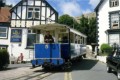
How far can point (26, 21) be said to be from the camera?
36531mm

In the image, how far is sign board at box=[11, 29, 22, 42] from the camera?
35.9 m

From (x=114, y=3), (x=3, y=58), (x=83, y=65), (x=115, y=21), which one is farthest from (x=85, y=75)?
(x=114, y=3)

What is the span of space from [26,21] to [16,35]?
2141 mm

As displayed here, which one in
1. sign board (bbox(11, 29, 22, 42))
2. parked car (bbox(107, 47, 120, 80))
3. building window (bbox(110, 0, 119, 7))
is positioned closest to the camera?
parked car (bbox(107, 47, 120, 80))

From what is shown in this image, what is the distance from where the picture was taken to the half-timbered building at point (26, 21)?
3575 centimetres

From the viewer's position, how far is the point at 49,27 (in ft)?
69.8

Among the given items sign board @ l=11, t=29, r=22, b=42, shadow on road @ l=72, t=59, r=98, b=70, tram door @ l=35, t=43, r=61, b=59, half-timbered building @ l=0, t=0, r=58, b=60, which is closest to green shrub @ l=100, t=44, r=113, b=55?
half-timbered building @ l=0, t=0, r=58, b=60

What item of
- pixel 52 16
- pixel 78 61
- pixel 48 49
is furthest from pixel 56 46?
pixel 52 16

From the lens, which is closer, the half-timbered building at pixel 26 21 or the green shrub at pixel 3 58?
the green shrub at pixel 3 58

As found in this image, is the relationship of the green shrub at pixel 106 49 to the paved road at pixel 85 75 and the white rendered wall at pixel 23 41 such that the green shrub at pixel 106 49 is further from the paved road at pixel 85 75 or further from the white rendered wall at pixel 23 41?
the paved road at pixel 85 75

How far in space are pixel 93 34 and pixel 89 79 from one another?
47601mm

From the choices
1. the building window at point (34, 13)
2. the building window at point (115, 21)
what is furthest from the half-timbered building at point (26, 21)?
the building window at point (115, 21)

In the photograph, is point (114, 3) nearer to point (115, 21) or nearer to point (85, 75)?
point (115, 21)

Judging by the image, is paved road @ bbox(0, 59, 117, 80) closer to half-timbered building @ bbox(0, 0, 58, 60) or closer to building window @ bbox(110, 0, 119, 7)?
half-timbered building @ bbox(0, 0, 58, 60)
